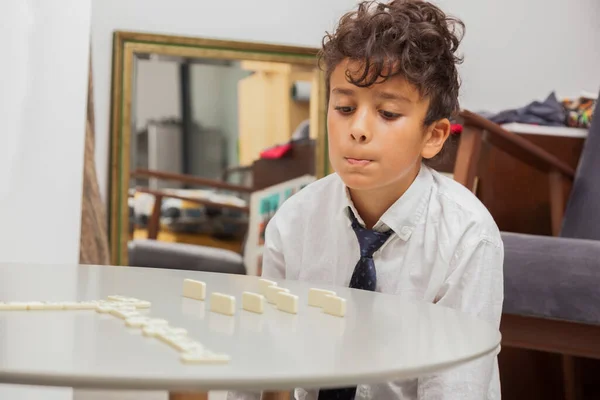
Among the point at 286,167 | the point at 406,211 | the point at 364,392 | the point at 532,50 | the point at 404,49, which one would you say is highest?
the point at 532,50

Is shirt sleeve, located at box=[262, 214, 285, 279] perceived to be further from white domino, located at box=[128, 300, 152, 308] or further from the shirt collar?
white domino, located at box=[128, 300, 152, 308]

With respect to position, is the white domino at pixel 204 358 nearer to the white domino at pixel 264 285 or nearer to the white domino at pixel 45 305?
the white domino at pixel 45 305

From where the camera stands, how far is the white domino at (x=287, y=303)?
34.2 inches

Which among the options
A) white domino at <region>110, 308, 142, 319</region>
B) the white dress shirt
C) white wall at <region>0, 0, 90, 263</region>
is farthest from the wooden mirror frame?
white domino at <region>110, 308, 142, 319</region>

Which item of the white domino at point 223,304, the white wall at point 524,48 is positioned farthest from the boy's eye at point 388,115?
the white wall at point 524,48

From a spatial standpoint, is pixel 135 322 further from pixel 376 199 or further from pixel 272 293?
pixel 376 199

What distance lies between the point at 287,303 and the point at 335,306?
48mm

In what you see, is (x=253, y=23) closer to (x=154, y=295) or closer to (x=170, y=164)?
(x=170, y=164)

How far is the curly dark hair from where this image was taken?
1.28 m

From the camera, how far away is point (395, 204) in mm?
1328

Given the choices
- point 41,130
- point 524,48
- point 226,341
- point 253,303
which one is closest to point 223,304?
point 253,303

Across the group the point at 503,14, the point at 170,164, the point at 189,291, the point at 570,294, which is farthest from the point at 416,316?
the point at 503,14

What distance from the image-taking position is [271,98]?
10.7ft

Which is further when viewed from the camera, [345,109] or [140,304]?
[345,109]
